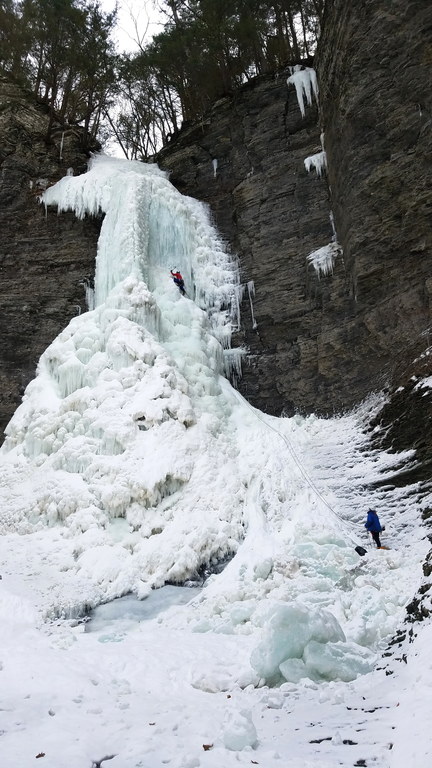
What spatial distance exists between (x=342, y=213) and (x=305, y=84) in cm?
562

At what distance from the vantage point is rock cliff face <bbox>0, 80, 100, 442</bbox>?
16031 millimetres

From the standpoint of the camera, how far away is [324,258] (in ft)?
47.0

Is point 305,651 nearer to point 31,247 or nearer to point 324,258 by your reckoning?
point 324,258

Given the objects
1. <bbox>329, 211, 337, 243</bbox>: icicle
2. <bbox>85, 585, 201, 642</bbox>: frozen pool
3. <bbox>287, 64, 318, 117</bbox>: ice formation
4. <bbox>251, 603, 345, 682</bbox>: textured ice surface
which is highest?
<bbox>287, 64, 318, 117</bbox>: ice formation

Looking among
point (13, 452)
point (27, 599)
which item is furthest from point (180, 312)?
point (27, 599)

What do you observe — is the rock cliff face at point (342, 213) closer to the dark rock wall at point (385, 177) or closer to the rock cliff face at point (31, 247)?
the dark rock wall at point (385, 177)

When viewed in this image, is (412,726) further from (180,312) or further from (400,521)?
(180,312)

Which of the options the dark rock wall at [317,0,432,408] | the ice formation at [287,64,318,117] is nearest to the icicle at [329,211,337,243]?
the dark rock wall at [317,0,432,408]

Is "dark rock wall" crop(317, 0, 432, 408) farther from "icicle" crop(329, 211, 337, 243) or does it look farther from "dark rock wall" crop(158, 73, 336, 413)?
"dark rock wall" crop(158, 73, 336, 413)

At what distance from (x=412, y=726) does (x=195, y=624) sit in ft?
13.7

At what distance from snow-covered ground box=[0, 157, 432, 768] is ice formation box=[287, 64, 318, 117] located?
4.66 metres

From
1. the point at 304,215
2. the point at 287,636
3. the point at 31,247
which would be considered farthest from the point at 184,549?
the point at 31,247

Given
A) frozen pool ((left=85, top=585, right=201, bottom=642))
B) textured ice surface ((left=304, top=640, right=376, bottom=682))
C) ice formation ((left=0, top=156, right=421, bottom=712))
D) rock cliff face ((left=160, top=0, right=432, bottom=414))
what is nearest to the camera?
textured ice surface ((left=304, top=640, right=376, bottom=682))

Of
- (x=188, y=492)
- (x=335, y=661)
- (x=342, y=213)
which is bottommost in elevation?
(x=335, y=661)
